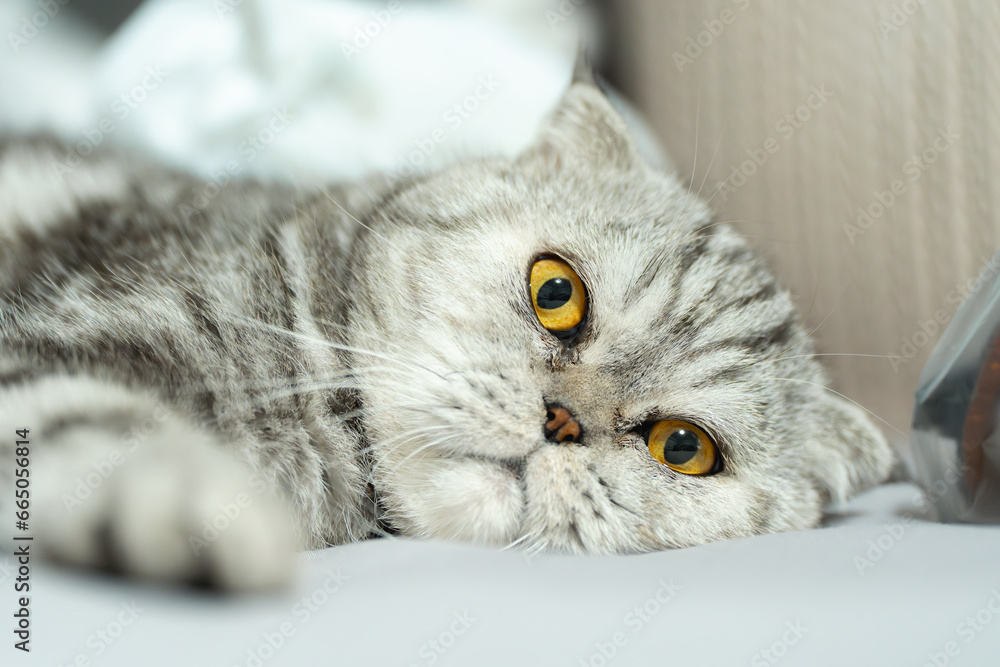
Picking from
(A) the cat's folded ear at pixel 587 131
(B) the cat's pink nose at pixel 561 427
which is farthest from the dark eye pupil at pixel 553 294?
(A) the cat's folded ear at pixel 587 131

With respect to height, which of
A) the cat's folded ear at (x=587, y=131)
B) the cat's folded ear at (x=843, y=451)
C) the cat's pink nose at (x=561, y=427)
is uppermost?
the cat's folded ear at (x=587, y=131)

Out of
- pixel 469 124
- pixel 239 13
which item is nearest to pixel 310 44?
pixel 239 13

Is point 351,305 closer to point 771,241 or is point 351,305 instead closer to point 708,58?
point 771,241

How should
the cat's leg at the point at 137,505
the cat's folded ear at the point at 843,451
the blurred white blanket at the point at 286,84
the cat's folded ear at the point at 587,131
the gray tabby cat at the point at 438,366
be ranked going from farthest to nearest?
the blurred white blanket at the point at 286,84 < the cat's folded ear at the point at 587,131 < the cat's folded ear at the point at 843,451 < the gray tabby cat at the point at 438,366 < the cat's leg at the point at 137,505

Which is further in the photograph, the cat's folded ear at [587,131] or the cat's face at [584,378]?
the cat's folded ear at [587,131]

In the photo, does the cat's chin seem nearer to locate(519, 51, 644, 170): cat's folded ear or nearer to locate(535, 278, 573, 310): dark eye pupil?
locate(535, 278, 573, 310): dark eye pupil

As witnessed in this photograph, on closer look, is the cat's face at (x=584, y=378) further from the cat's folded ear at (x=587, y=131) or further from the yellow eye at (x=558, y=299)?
the cat's folded ear at (x=587, y=131)

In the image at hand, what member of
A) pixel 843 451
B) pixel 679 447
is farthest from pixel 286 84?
pixel 843 451
